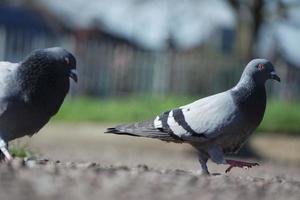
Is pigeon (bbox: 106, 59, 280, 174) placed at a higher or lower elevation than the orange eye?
lower

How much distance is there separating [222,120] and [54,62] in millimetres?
1234

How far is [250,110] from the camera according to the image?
589 centimetres

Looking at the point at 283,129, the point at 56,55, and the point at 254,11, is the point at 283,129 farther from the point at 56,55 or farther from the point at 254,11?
the point at 56,55

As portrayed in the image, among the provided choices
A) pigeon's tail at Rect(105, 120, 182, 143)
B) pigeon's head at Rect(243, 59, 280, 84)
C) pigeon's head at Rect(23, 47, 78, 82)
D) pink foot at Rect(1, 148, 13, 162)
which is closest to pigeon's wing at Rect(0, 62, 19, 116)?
pigeon's head at Rect(23, 47, 78, 82)

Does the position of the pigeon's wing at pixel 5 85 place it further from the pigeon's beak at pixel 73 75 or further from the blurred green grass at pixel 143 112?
the blurred green grass at pixel 143 112

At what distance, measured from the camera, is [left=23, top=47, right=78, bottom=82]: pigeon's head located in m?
5.62

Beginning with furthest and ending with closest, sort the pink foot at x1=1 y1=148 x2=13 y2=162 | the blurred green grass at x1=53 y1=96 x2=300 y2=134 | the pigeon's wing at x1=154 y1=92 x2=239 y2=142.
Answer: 1. the blurred green grass at x1=53 y1=96 x2=300 y2=134
2. the pigeon's wing at x1=154 y1=92 x2=239 y2=142
3. the pink foot at x1=1 y1=148 x2=13 y2=162

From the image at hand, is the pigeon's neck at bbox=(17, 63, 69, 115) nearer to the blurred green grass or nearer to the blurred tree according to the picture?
the blurred green grass

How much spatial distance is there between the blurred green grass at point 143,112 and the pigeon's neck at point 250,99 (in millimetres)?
9158

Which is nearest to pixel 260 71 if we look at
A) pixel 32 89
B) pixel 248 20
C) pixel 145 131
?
pixel 145 131

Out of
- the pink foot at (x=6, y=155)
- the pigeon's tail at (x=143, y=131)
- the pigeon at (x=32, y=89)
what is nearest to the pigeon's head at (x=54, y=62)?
the pigeon at (x=32, y=89)

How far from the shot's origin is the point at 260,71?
6152 mm

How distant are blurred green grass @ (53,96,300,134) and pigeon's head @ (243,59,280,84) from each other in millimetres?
9004

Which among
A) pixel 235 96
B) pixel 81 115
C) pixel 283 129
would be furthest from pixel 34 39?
pixel 235 96
